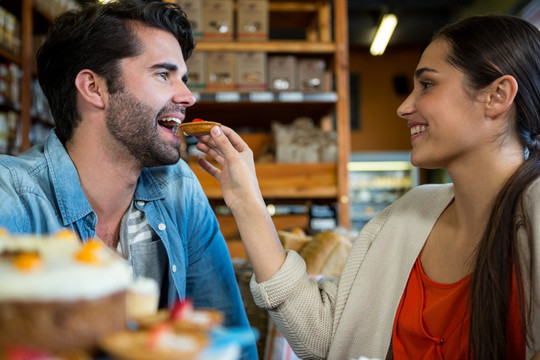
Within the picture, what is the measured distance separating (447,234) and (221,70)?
2.50m

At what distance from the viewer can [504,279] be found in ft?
4.28

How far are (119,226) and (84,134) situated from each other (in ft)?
1.14

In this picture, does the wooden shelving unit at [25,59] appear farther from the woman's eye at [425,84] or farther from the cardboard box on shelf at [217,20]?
the woman's eye at [425,84]

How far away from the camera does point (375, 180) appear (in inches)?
434

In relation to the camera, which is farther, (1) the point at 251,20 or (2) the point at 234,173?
(1) the point at 251,20

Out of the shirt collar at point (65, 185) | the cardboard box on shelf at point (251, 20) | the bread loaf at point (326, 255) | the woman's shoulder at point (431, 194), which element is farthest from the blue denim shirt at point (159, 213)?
the cardboard box on shelf at point (251, 20)

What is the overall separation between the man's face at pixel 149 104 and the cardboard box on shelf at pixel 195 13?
194 centimetres

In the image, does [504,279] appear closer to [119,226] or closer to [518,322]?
[518,322]

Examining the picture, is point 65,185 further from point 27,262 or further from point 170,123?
point 27,262

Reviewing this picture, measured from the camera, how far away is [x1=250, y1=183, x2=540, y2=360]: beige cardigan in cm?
152

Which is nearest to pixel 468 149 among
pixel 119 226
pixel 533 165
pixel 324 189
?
pixel 533 165

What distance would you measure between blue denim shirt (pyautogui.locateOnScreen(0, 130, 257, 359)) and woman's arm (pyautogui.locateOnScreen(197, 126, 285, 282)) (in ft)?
0.82

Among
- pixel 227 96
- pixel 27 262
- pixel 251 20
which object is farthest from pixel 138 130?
pixel 251 20

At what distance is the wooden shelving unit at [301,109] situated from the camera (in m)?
3.61
